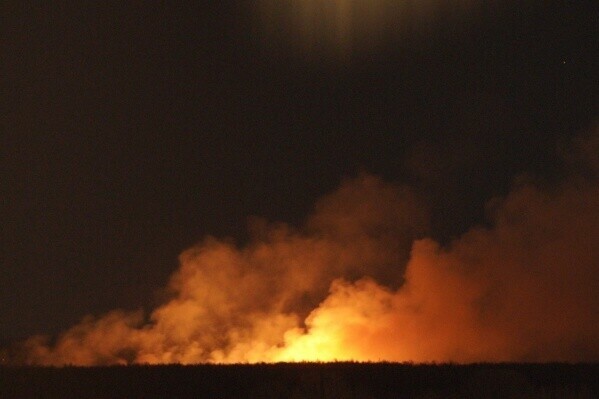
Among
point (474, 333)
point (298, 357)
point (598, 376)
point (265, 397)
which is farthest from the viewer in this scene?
point (474, 333)

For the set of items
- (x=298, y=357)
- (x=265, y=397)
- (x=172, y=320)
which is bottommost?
(x=265, y=397)

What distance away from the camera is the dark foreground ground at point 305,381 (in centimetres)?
1948

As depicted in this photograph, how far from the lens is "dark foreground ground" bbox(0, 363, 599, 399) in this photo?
63.9ft

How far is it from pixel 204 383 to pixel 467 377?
18.2 feet

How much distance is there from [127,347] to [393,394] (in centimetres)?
1300

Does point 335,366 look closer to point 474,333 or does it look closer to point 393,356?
point 393,356

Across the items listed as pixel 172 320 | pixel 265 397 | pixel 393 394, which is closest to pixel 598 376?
pixel 393 394

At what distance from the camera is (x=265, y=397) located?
63.4ft

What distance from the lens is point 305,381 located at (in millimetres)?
19953

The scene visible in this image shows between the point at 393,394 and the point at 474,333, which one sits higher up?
the point at 474,333

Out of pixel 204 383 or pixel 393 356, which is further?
pixel 393 356

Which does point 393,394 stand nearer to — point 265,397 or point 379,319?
point 265,397

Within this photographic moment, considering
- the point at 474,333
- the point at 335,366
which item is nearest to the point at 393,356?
the point at 474,333

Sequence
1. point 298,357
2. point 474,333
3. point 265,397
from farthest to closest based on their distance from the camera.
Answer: point 474,333 < point 298,357 < point 265,397
